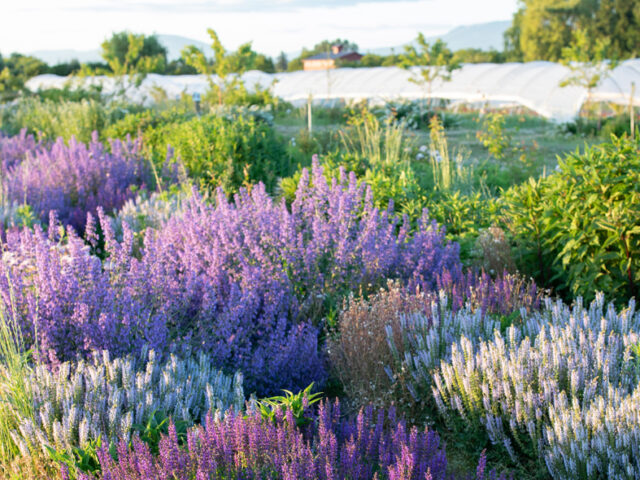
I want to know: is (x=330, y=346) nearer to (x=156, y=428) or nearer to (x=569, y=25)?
(x=156, y=428)

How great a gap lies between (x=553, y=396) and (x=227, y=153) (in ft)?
21.2

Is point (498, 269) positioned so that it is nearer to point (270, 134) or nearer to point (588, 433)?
point (588, 433)

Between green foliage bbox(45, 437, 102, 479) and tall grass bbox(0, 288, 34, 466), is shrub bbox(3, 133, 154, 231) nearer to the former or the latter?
tall grass bbox(0, 288, 34, 466)

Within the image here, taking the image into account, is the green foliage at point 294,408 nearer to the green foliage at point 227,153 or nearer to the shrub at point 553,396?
the shrub at point 553,396

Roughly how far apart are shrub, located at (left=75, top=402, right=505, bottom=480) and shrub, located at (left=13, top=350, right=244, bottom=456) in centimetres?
33

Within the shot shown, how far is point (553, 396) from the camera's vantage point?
281 centimetres

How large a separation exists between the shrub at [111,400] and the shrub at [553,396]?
1.11m

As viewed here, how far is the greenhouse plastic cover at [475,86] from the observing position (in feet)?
67.2

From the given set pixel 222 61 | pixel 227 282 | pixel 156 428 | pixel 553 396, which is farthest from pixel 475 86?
pixel 156 428

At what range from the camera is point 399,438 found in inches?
92.0

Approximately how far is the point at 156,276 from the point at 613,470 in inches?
101

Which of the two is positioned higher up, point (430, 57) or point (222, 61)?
point (430, 57)

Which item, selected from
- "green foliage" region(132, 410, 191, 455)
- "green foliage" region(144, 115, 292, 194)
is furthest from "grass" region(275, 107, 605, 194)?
"green foliage" region(132, 410, 191, 455)

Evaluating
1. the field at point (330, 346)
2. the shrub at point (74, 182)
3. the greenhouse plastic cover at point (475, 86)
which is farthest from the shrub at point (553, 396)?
the greenhouse plastic cover at point (475, 86)
